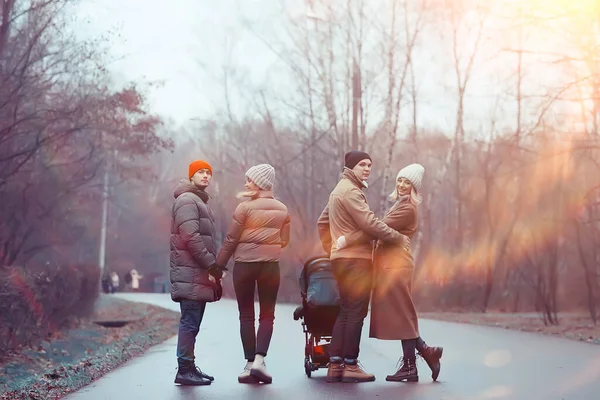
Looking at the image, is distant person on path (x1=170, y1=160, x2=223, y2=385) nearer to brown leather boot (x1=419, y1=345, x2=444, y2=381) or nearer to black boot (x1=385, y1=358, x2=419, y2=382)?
black boot (x1=385, y1=358, x2=419, y2=382)

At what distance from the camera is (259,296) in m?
10.0

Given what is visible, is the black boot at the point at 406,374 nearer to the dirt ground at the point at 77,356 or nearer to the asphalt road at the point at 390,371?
the asphalt road at the point at 390,371

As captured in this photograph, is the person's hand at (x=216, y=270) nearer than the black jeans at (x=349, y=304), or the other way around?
the person's hand at (x=216, y=270)

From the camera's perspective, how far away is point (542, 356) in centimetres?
1288

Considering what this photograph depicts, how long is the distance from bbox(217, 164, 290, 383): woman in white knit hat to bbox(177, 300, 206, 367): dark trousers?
1.38 feet

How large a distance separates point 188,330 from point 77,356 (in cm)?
752

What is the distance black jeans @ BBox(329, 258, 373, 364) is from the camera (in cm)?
979

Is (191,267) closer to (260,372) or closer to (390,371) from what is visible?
(260,372)

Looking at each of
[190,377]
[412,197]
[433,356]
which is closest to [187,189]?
[190,377]

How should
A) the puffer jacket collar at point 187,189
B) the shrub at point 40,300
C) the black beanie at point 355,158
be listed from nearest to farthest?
the puffer jacket collar at point 187,189 → the black beanie at point 355,158 → the shrub at point 40,300

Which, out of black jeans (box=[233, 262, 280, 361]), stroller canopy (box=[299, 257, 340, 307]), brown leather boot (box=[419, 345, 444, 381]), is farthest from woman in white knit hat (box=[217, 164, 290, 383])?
brown leather boot (box=[419, 345, 444, 381])

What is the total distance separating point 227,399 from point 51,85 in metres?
15.5

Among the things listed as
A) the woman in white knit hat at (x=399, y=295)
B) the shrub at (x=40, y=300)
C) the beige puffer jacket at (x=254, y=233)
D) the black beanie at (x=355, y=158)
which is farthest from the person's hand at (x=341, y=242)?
the shrub at (x=40, y=300)

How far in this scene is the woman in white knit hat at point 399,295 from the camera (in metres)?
9.91
